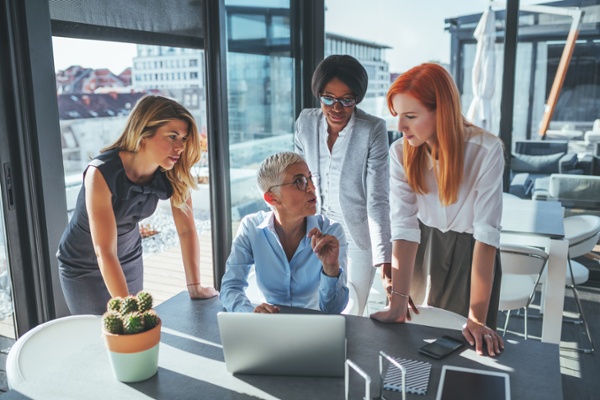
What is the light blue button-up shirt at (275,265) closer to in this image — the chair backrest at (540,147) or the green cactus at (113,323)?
the green cactus at (113,323)

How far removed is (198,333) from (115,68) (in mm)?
1749

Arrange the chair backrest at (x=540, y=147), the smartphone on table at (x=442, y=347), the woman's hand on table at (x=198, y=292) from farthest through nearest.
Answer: the chair backrest at (x=540, y=147) < the woman's hand on table at (x=198, y=292) < the smartphone on table at (x=442, y=347)

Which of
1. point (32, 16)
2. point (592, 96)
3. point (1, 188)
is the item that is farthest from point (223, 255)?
point (592, 96)

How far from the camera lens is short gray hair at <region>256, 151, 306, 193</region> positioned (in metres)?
1.98

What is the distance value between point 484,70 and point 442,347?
3475 millimetres

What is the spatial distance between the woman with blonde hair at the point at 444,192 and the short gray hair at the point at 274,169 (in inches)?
14.5

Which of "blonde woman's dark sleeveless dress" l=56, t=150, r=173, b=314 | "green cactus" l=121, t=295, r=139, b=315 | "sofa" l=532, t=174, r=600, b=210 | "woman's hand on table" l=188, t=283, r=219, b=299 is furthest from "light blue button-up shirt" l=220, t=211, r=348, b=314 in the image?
"sofa" l=532, t=174, r=600, b=210

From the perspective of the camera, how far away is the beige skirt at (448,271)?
2.01 m

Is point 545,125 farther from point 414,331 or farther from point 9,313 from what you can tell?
point 9,313

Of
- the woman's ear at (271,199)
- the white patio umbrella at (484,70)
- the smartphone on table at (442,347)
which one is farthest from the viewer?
the white patio umbrella at (484,70)

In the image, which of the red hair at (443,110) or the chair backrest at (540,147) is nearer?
the red hair at (443,110)

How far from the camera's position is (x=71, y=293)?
2.04 metres

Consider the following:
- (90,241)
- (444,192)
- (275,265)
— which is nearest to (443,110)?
(444,192)

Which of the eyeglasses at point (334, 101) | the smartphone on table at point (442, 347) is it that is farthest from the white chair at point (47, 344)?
the eyeglasses at point (334, 101)
